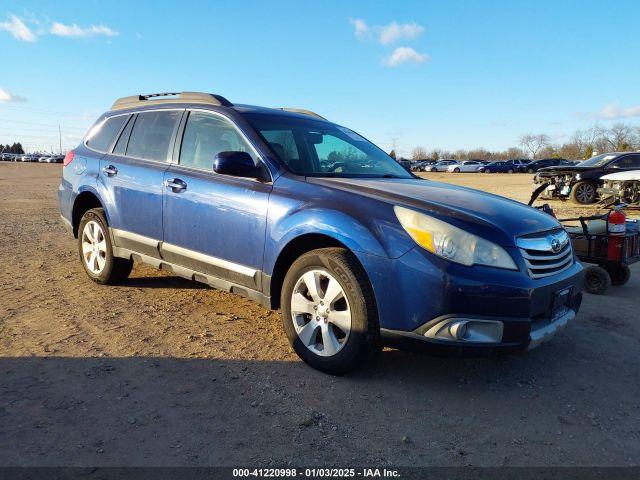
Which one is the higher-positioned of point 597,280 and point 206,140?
point 206,140

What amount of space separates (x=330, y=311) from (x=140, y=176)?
237cm

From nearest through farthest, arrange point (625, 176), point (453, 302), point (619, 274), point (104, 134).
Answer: point (453, 302) < point (104, 134) < point (619, 274) < point (625, 176)

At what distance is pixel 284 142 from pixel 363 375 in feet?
6.43

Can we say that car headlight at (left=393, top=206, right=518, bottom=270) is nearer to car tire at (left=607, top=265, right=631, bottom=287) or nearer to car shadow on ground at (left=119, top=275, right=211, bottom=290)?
car shadow on ground at (left=119, top=275, right=211, bottom=290)

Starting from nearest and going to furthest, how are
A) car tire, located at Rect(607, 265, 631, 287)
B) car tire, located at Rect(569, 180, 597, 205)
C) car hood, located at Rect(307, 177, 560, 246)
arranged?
car hood, located at Rect(307, 177, 560, 246) < car tire, located at Rect(607, 265, 631, 287) < car tire, located at Rect(569, 180, 597, 205)

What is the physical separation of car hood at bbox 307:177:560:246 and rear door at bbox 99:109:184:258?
5.32 ft

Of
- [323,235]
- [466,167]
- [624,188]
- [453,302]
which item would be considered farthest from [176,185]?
[466,167]

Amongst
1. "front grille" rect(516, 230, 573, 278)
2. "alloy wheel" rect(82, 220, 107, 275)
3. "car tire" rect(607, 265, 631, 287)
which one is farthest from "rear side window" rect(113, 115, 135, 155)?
"car tire" rect(607, 265, 631, 287)

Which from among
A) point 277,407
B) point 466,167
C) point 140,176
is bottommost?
point 277,407

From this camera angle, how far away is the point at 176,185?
4297 millimetres

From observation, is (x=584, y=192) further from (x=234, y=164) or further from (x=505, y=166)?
(x=505, y=166)

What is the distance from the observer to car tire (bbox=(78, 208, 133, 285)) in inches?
202

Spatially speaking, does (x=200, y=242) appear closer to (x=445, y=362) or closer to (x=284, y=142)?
(x=284, y=142)


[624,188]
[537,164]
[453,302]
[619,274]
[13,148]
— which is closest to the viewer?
[453,302]
